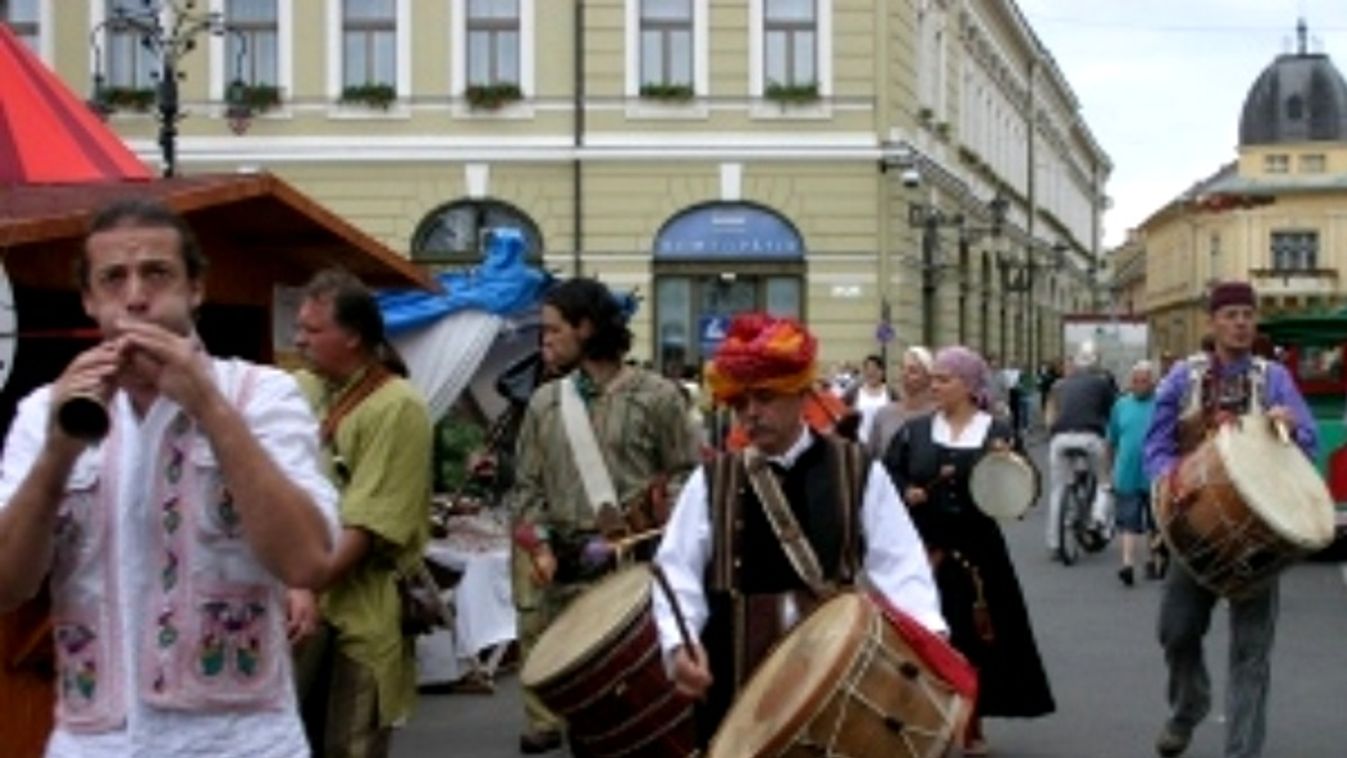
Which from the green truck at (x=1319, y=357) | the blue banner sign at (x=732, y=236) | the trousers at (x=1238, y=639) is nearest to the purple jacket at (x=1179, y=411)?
the trousers at (x=1238, y=639)

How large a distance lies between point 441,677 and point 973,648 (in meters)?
3.24

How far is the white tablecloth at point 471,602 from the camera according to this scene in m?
12.0

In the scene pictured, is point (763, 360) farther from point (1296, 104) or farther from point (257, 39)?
point (1296, 104)

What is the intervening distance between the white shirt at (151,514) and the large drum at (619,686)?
131 inches

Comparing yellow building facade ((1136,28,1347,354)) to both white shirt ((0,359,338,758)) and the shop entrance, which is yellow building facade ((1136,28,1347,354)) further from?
white shirt ((0,359,338,758))

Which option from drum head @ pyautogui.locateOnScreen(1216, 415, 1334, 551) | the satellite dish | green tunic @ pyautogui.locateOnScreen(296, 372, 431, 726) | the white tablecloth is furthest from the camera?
the white tablecloth

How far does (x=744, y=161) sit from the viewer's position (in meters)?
37.9

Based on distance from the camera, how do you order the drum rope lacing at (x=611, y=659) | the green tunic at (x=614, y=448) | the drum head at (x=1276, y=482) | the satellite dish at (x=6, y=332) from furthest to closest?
1. the green tunic at (x=614, y=448)
2. the drum head at (x=1276, y=482)
3. the drum rope lacing at (x=611, y=659)
4. the satellite dish at (x=6, y=332)

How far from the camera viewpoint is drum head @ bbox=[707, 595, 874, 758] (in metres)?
4.75

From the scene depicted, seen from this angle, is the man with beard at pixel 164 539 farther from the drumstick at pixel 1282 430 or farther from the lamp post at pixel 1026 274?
the lamp post at pixel 1026 274

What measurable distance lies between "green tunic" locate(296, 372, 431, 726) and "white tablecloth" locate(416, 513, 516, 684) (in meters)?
5.62

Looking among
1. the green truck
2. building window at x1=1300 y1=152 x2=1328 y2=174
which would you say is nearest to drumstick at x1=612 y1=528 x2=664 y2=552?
the green truck

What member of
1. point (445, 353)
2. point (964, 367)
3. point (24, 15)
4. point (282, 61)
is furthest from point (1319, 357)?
point (24, 15)

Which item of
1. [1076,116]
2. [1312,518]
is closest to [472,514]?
[1312,518]
